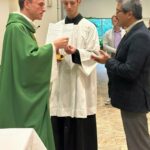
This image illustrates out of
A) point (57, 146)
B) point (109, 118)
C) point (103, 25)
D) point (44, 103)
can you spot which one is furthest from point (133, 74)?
point (103, 25)

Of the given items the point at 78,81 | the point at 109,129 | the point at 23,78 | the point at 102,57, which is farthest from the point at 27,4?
the point at 109,129

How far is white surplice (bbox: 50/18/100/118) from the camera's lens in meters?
2.67

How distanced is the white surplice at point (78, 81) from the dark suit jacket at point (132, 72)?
333 millimetres

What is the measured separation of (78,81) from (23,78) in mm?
654

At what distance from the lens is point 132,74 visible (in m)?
2.21

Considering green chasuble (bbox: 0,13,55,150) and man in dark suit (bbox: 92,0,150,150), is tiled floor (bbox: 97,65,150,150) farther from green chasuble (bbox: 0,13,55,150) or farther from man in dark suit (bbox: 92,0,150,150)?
green chasuble (bbox: 0,13,55,150)

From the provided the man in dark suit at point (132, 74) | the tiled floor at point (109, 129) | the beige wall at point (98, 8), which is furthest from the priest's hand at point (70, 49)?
the beige wall at point (98, 8)

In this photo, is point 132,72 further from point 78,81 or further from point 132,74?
point 78,81

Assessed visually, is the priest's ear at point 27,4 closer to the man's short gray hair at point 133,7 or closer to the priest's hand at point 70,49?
the priest's hand at point 70,49

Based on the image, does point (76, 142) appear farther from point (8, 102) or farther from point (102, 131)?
point (102, 131)

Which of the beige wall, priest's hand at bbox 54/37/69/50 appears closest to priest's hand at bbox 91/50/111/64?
priest's hand at bbox 54/37/69/50

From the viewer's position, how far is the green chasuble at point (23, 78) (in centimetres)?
209

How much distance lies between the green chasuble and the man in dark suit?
48 cm

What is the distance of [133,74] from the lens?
221cm
